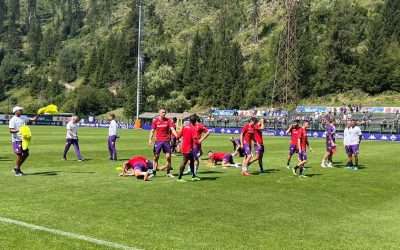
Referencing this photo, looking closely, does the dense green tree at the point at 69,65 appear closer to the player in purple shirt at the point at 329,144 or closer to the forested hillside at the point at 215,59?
the forested hillside at the point at 215,59

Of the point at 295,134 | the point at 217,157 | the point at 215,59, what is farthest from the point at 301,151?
the point at 215,59

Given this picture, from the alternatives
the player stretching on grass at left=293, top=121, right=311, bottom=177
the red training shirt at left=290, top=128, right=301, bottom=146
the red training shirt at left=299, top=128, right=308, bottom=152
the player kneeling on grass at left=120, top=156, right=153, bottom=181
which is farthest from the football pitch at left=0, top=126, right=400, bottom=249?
the red training shirt at left=290, top=128, right=301, bottom=146

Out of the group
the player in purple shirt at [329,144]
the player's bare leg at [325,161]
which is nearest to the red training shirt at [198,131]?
the player in purple shirt at [329,144]

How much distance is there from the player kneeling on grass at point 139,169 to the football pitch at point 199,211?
398mm

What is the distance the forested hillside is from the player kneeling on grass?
83.1m

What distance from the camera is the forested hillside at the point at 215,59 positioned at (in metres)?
103

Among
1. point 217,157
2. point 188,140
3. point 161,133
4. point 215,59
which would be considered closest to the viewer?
point 188,140

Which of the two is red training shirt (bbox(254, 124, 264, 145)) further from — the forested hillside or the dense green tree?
the dense green tree

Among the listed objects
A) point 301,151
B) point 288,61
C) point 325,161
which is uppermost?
point 288,61

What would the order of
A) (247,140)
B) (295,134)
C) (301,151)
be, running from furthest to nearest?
(295,134), (247,140), (301,151)

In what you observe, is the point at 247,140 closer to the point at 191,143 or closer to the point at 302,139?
the point at 302,139

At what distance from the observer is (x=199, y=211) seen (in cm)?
1191

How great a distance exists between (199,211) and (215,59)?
111019mm

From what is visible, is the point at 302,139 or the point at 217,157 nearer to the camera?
→ the point at 302,139
